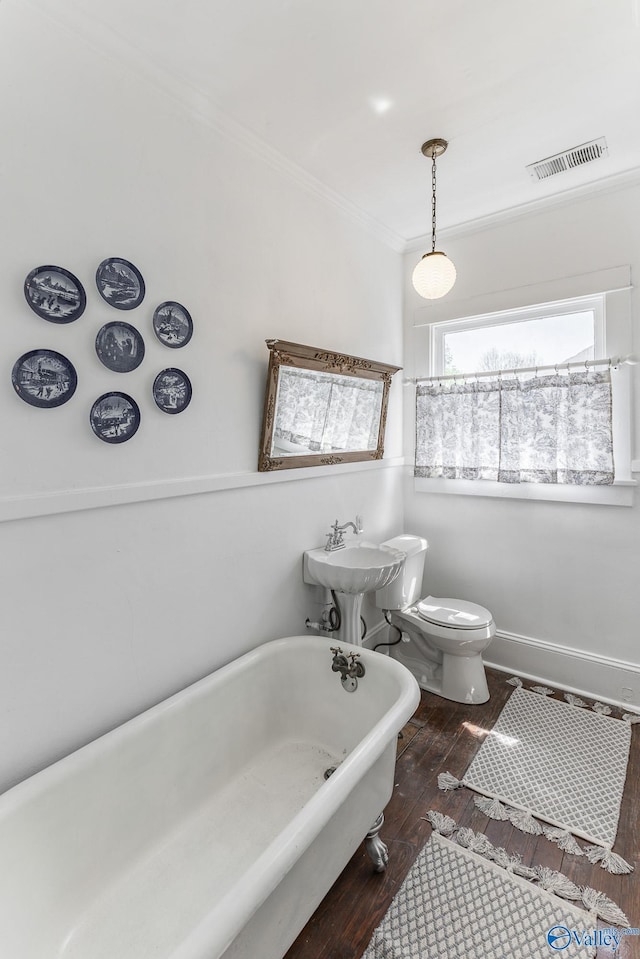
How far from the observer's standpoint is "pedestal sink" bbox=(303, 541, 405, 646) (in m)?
2.11

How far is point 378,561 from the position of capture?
7.67 ft

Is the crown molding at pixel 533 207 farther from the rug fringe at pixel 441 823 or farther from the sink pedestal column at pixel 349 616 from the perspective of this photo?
the rug fringe at pixel 441 823

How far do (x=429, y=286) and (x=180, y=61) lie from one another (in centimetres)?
120

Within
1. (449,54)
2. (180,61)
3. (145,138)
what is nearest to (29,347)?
(145,138)

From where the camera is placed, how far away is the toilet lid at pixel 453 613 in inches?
94.7

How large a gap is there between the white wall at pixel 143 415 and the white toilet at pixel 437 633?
0.63 metres

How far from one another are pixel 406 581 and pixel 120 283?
2.01 m

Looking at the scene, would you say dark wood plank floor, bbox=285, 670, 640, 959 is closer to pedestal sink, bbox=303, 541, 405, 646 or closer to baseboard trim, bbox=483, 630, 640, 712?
baseboard trim, bbox=483, 630, 640, 712

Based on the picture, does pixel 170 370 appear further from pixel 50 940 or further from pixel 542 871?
pixel 542 871

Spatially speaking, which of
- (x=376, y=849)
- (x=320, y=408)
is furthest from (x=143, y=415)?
(x=376, y=849)

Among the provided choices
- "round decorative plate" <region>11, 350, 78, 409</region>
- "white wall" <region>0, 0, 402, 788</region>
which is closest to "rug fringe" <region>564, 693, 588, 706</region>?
"white wall" <region>0, 0, 402, 788</region>

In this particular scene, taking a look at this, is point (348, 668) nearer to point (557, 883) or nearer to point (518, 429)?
point (557, 883)

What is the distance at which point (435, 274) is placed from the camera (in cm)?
202

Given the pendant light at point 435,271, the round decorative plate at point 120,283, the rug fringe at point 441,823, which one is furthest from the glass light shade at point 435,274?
the rug fringe at point 441,823
